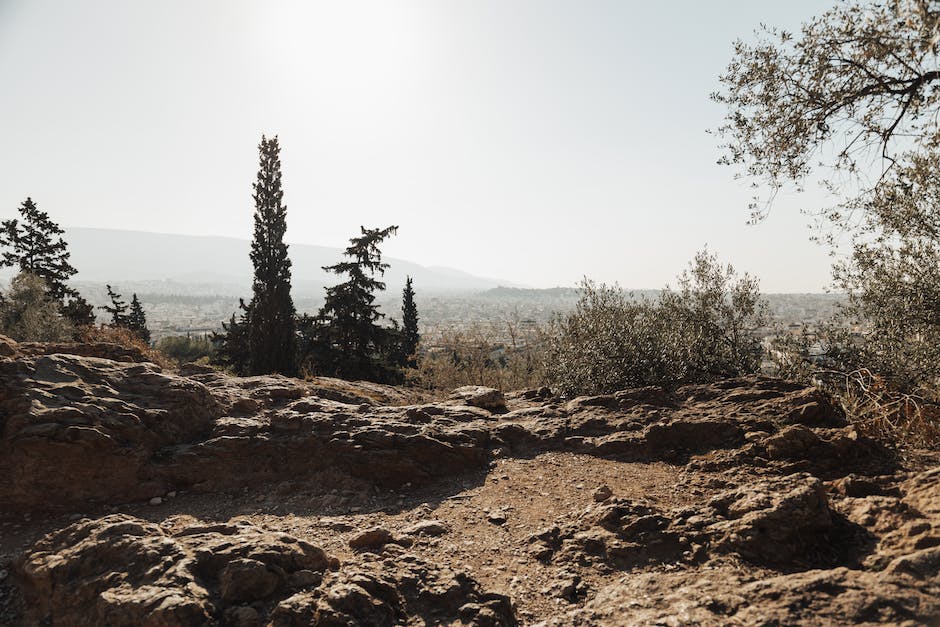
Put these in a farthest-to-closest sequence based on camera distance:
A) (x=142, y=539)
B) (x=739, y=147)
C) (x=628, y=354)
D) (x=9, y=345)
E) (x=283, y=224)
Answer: (x=283, y=224) < (x=628, y=354) < (x=739, y=147) < (x=9, y=345) < (x=142, y=539)

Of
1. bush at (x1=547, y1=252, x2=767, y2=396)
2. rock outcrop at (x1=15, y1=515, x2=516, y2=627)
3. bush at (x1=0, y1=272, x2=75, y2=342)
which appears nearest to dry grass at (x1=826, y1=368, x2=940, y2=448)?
bush at (x1=547, y1=252, x2=767, y2=396)

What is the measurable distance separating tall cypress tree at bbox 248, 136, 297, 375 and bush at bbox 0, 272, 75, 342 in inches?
371

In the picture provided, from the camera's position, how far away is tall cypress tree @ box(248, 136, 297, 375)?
88.7ft

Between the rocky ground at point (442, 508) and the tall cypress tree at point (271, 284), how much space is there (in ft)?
50.8

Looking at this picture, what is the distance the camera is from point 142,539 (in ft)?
17.4

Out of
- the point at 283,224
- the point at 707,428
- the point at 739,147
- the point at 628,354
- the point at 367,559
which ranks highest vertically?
the point at 283,224

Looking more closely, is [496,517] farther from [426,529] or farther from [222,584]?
[222,584]

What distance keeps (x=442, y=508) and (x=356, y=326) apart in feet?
80.5

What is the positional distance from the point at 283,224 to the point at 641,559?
28.6 m

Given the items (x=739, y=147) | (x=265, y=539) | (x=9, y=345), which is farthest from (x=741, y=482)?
(x=9, y=345)

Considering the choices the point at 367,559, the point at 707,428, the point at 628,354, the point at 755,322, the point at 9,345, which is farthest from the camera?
the point at 755,322

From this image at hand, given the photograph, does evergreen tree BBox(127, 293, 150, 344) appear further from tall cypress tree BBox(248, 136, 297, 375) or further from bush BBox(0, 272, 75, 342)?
tall cypress tree BBox(248, 136, 297, 375)

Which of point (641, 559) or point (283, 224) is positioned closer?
point (641, 559)

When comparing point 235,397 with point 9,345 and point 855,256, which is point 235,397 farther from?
point 855,256
